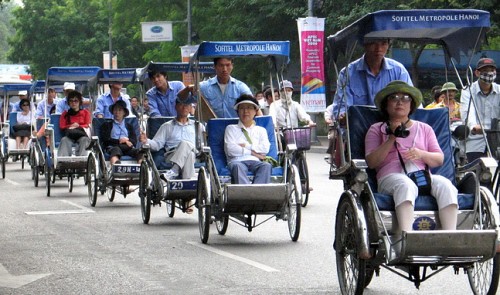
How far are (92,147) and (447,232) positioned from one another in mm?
11793

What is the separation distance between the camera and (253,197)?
12.8 meters

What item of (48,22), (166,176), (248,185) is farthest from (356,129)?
(48,22)

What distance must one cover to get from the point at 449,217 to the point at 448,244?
56 cm

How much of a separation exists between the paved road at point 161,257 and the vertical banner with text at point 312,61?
62.4 feet

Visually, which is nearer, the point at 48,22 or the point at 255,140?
the point at 255,140

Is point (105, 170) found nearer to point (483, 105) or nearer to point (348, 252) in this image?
point (483, 105)

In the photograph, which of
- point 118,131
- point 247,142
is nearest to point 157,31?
point 118,131

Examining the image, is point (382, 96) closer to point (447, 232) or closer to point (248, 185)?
point (447, 232)

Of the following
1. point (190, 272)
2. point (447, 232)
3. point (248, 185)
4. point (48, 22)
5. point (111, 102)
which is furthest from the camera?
point (48, 22)

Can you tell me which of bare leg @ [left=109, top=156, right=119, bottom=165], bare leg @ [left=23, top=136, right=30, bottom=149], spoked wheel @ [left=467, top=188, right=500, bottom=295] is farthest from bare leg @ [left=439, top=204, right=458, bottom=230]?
bare leg @ [left=23, top=136, right=30, bottom=149]

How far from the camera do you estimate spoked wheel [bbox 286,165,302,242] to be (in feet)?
42.9

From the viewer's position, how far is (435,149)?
926 centimetres

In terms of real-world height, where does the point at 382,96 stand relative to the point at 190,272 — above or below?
above

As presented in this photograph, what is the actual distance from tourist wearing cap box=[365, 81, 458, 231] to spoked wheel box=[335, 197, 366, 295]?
31cm
